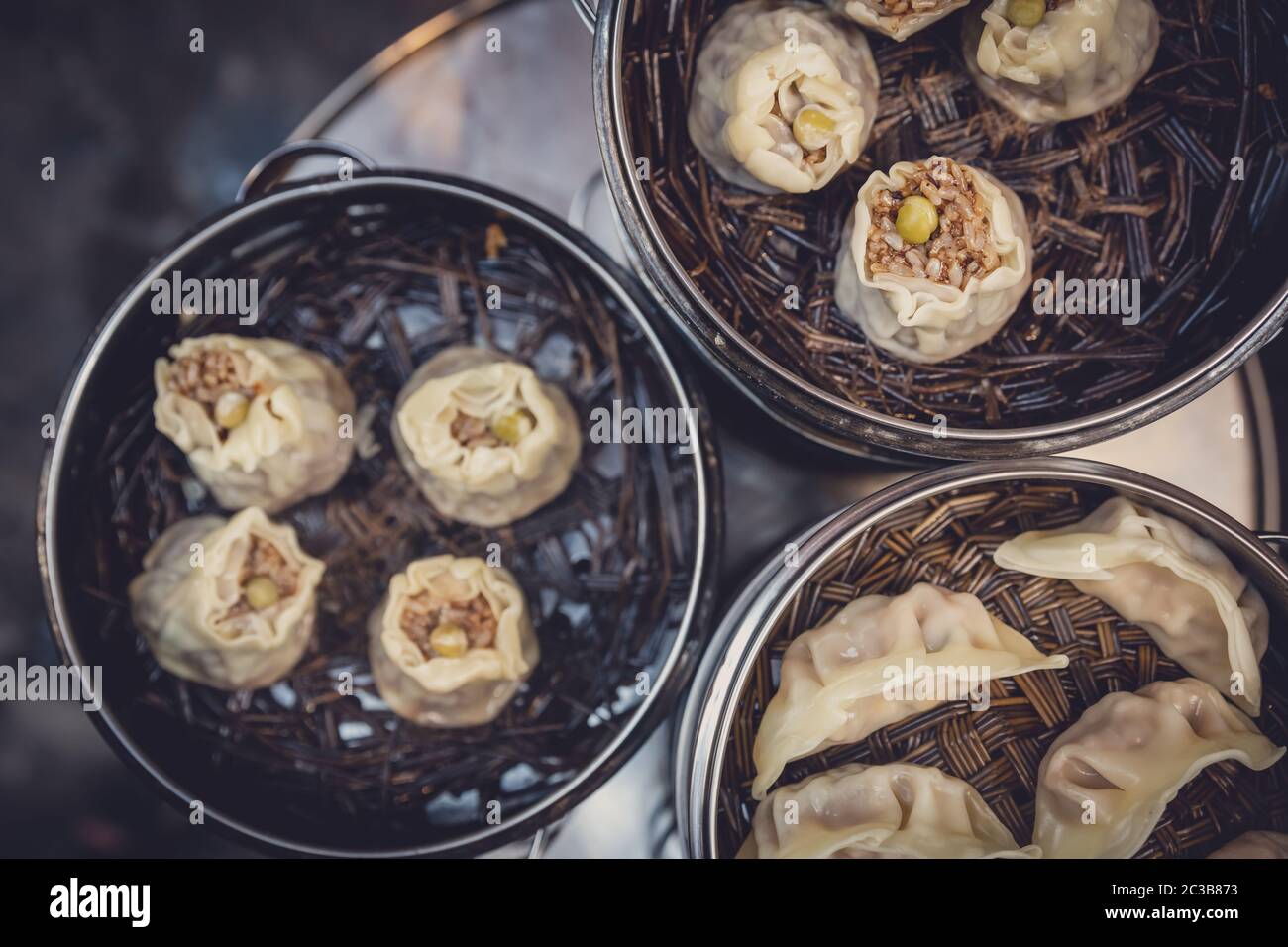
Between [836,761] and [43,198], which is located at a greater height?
[43,198]

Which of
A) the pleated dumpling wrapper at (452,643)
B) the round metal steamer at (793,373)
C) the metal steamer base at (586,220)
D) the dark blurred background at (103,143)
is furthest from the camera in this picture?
the dark blurred background at (103,143)

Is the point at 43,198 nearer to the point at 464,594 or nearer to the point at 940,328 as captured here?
the point at 464,594

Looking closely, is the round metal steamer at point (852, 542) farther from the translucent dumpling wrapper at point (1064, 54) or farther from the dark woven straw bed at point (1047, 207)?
the translucent dumpling wrapper at point (1064, 54)

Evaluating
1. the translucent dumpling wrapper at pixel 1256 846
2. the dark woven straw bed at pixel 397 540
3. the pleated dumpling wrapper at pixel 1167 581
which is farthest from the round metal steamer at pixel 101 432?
the translucent dumpling wrapper at pixel 1256 846

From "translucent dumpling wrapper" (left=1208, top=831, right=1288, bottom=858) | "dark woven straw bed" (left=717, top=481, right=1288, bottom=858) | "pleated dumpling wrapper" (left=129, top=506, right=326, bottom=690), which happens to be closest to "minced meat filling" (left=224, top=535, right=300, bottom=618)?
"pleated dumpling wrapper" (left=129, top=506, right=326, bottom=690)

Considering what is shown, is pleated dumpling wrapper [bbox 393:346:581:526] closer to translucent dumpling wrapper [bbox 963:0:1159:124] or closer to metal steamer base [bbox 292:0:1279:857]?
metal steamer base [bbox 292:0:1279:857]
